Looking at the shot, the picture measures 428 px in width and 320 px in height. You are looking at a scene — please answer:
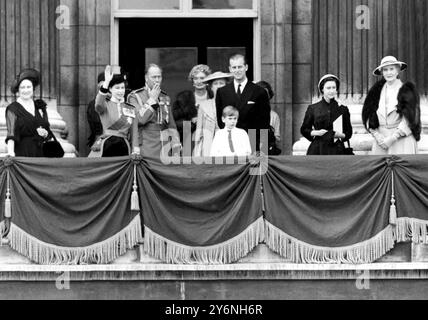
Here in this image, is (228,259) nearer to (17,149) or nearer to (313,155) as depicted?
(313,155)

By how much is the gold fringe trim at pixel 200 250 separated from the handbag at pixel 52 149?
6.64 ft

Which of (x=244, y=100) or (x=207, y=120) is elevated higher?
(x=244, y=100)

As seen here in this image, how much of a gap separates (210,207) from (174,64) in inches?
215

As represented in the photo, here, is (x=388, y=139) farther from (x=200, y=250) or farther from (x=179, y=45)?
(x=179, y=45)

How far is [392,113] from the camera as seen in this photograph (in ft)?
73.4

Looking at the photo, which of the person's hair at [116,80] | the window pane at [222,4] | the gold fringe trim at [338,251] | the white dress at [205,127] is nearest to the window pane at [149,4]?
the window pane at [222,4]

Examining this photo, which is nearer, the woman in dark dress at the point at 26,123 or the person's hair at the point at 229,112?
the person's hair at the point at 229,112

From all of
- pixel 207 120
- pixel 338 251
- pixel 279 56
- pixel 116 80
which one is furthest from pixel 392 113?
pixel 116 80

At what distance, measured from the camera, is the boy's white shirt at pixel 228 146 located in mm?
21906

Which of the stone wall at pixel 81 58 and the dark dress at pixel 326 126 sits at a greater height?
the stone wall at pixel 81 58

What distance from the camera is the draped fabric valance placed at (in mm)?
21484

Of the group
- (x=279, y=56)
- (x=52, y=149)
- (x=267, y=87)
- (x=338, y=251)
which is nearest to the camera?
(x=338, y=251)

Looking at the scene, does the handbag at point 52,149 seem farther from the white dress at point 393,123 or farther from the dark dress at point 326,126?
the white dress at point 393,123

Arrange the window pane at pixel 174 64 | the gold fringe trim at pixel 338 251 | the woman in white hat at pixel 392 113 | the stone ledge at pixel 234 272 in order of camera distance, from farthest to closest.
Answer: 1. the window pane at pixel 174 64
2. the woman in white hat at pixel 392 113
3. the gold fringe trim at pixel 338 251
4. the stone ledge at pixel 234 272
